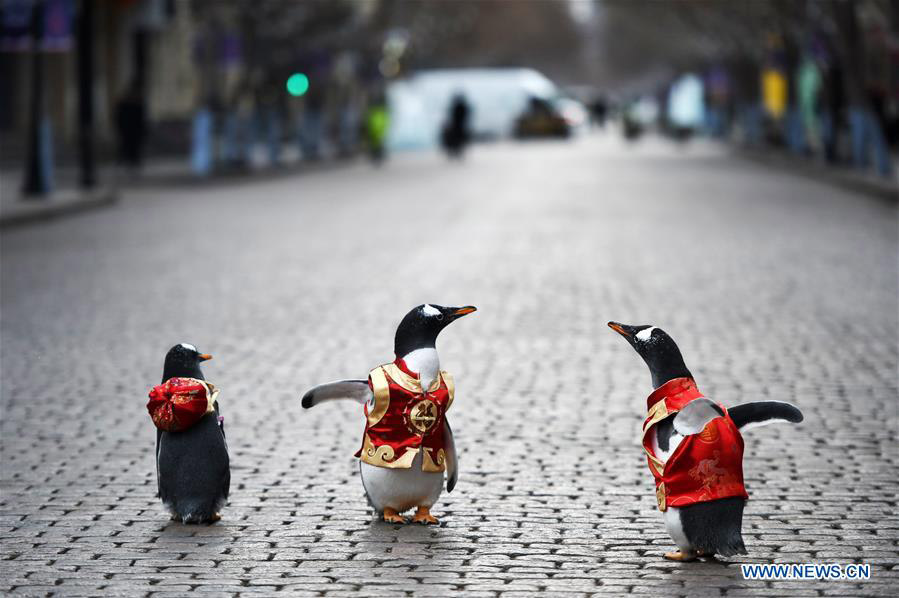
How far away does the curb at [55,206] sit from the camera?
A: 2149 cm

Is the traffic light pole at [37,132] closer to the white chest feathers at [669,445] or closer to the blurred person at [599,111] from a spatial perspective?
the white chest feathers at [669,445]

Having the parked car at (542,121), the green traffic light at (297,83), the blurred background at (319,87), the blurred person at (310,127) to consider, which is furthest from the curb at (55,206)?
the parked car at (542,121)

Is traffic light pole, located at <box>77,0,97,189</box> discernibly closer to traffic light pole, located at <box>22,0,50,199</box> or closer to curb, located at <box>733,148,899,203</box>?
traffic light pole, located at <box>22,0,50,199</box>

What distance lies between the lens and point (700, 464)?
5.22 metres

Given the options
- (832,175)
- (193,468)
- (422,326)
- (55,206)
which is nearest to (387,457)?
(422,326)

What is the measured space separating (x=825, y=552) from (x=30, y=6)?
849 inches

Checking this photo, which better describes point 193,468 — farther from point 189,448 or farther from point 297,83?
point 297,83

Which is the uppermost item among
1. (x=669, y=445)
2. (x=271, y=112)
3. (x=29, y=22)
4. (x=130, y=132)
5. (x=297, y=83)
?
(x=297, y=83)

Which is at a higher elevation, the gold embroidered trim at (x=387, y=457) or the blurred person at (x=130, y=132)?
the blurred person at (x=130, y=132)

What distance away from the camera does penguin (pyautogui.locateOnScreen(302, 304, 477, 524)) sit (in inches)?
225

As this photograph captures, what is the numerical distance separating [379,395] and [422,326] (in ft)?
0.88

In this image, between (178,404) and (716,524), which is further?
(178,404)

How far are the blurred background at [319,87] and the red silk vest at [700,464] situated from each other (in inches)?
817

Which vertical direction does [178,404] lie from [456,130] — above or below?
below
